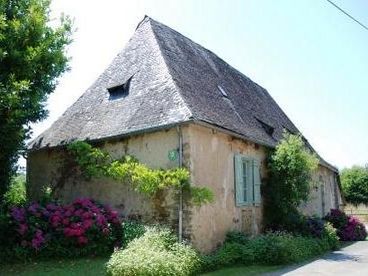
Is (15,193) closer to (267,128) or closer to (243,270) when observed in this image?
(243,270)

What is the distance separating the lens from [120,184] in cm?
1216

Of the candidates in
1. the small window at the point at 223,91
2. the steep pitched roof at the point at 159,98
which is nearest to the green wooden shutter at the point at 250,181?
the steep pitched roof at the point at 159,98

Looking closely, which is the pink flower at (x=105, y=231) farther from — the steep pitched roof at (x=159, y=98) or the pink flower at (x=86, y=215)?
the steep pitched roof at (x=159, y=98)

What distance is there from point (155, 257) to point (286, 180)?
6.78m

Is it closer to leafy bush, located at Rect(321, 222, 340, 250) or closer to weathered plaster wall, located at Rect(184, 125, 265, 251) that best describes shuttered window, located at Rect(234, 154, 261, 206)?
weathered plaster wall, located at Rect(184, 125, 265, 251)

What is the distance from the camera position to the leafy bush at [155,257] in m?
8.23

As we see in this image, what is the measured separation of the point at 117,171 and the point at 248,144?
4.38m

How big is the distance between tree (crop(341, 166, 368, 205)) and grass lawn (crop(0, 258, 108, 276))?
115 ft

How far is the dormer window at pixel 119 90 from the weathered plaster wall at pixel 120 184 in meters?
1.87

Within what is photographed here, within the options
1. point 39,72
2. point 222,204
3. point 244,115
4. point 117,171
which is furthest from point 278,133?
point 39,72

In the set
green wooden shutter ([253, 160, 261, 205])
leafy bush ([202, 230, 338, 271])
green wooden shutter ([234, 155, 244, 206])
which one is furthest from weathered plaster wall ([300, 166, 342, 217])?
leafy bush ([202, 230, 338, 271])

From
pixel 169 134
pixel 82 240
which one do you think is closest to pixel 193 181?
pixel 169 134

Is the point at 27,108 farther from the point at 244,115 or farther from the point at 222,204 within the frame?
the point at 244,115

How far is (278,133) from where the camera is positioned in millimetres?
17297
